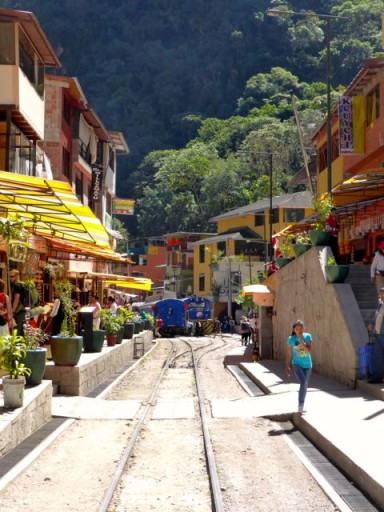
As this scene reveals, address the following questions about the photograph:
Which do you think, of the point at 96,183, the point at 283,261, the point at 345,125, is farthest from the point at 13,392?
the point at 96,183

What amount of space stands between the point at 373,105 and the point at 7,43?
1356 centimetres

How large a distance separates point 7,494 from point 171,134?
426 ft

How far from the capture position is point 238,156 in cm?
10219

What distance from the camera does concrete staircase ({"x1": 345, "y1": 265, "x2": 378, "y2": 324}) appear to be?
18.0 metres

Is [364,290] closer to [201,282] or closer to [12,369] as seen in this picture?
[12,369]

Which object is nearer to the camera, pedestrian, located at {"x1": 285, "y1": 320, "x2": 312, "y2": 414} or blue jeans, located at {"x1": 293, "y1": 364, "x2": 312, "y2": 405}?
blue jeans, located at {"x1": 293, "y1": 364, "x2": 312, "y2": 405}

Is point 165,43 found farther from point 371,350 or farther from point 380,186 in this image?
point 371,350

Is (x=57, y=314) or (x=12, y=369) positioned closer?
(x=12, y=369)

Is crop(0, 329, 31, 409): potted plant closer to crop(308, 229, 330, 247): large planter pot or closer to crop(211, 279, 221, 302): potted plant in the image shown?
crop(308, 229, 330, 247): large planter pot

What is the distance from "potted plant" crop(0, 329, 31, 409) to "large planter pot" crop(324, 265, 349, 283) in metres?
8.06

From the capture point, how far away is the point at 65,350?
16.3 metres

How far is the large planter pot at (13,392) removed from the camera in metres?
11.1

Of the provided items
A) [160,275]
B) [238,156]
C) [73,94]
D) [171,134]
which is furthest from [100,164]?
[171,134]

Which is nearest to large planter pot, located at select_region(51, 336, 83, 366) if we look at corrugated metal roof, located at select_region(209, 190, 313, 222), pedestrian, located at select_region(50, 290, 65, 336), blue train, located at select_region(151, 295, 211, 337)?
pedestrian, located at select_region(50, 290, 65, 336)
